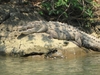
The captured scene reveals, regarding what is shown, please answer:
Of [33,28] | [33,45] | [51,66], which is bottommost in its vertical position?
[51,66]

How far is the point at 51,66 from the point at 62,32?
3.11 m

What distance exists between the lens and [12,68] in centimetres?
950

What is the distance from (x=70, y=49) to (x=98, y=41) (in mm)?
1586

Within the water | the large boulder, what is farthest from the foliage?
the water

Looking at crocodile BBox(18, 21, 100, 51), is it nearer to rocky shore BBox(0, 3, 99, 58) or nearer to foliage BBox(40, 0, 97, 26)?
rocky shore BBox(0, 3, 99, 58)

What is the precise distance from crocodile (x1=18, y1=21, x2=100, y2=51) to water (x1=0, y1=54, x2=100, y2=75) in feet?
4.40

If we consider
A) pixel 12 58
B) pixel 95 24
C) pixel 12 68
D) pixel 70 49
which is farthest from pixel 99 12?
pixel 12 68

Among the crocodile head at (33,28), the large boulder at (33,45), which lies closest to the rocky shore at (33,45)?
the large boulder at (33,45)

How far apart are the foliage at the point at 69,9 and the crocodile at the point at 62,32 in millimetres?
1230

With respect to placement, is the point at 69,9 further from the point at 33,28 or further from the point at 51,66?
the point at 51,66

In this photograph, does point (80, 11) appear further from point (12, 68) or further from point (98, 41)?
point (12, 68)

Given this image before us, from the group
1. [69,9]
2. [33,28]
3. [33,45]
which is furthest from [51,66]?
[69,9]

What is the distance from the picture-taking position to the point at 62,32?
497 inches

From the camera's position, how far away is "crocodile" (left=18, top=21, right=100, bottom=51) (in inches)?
489
